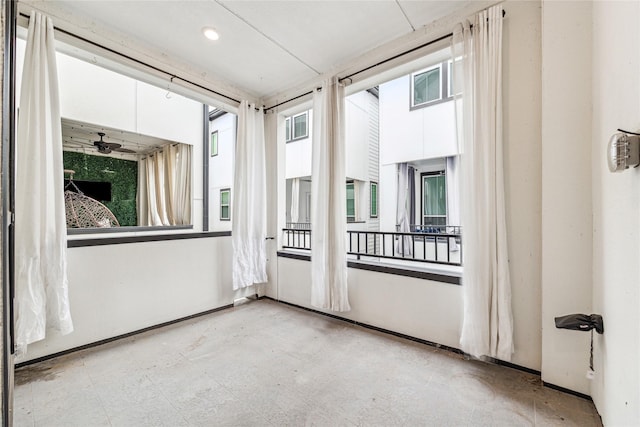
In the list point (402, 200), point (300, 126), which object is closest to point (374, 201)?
point (402, 200)

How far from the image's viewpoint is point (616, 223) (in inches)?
47.1

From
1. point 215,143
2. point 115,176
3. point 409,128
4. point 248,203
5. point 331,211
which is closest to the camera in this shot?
point 331,211

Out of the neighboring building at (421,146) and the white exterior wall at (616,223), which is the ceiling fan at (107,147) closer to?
the neighboring building at (421,146)

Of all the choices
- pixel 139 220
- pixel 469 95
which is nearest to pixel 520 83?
pixel 469 95

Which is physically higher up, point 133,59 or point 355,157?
point 133,59

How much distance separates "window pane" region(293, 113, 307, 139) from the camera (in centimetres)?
566

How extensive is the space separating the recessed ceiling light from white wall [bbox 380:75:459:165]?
281cm

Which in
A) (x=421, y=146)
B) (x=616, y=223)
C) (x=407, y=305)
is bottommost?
Answer: (x=407, y=305)

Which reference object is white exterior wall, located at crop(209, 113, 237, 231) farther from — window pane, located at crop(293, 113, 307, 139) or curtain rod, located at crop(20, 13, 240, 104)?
curtain rod, located at crop(20, 13, 240, 104)

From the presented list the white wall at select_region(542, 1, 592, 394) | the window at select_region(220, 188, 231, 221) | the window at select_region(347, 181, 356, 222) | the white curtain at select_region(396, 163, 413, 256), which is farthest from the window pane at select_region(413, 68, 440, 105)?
the window at select_region(220, 188, 231, 221)

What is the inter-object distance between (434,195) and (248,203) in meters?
3.51

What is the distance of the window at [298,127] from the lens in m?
5.63

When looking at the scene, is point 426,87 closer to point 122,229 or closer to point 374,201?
point 374,201

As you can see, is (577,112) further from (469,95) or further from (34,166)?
(34,166)
